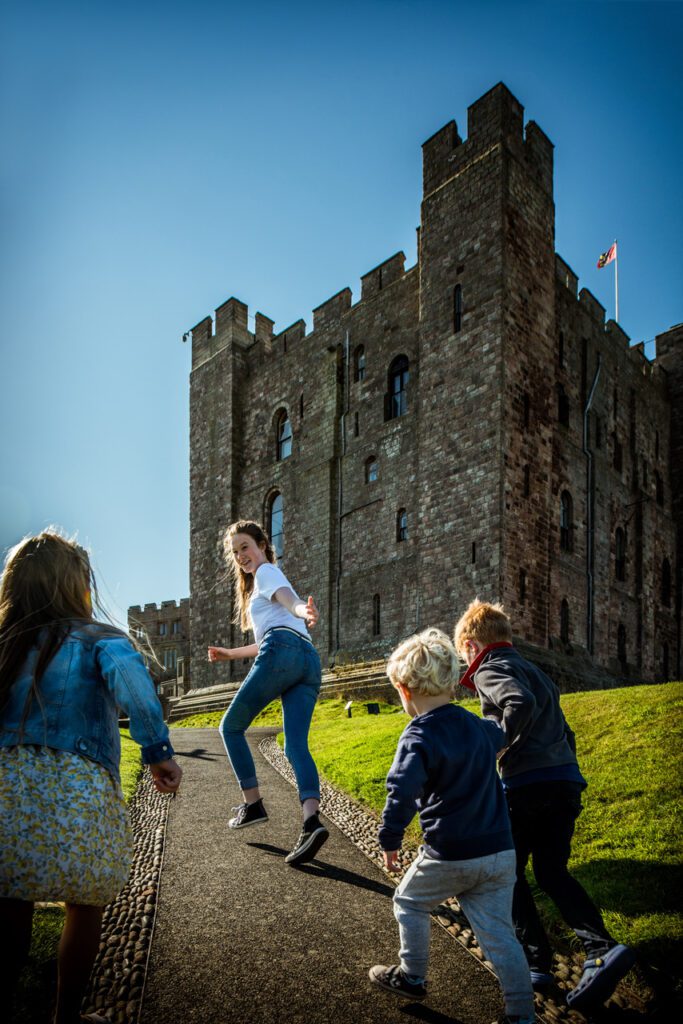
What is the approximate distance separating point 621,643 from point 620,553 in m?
3.23

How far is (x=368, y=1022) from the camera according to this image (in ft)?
9.26

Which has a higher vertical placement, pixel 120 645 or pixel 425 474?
pixel 425 474

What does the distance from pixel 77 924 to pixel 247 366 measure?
2824 centimetres

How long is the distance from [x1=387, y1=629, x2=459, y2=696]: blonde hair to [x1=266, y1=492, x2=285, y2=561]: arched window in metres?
23.1

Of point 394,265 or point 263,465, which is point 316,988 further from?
point 263,465

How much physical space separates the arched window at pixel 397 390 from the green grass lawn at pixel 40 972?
63.9ft

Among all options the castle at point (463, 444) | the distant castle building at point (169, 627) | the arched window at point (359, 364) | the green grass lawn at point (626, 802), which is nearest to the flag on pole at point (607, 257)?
the castle at point (463, 444)

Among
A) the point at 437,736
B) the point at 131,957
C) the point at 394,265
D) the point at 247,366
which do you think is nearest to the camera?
the point at 437,736

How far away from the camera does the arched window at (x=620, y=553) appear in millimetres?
24828

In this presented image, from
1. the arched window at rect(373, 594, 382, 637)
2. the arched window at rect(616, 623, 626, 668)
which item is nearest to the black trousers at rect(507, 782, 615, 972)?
the arched window at rect(373, 594, 382, 637)

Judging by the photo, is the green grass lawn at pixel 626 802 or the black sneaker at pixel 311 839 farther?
the black sneaker at pixel 311 839

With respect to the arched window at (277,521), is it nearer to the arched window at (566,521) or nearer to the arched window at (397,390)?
the arched window at (397,390)

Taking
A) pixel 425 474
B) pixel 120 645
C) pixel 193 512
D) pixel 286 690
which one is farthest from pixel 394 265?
pixel 120 645

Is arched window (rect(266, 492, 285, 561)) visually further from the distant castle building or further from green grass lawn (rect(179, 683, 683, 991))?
the distant castle building
